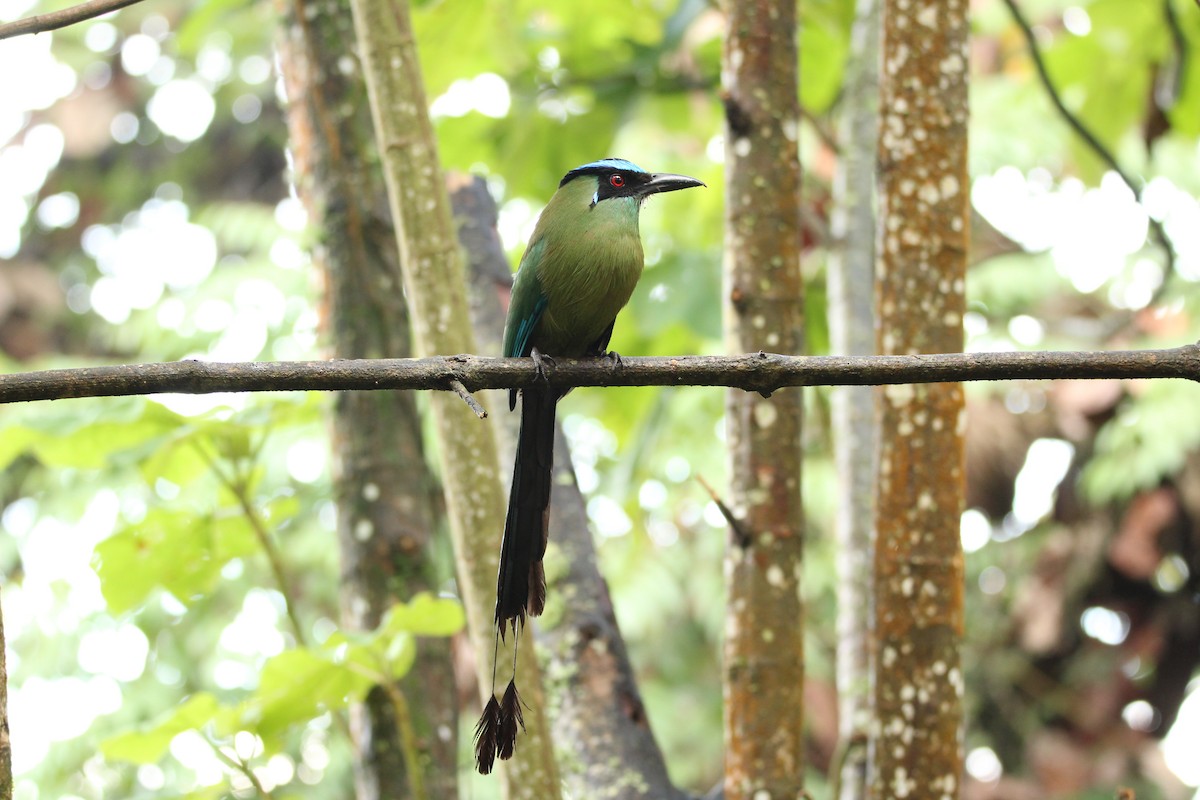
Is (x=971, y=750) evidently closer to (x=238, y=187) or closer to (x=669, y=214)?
(x=669, y=214)

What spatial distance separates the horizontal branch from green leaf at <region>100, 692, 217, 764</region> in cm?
105

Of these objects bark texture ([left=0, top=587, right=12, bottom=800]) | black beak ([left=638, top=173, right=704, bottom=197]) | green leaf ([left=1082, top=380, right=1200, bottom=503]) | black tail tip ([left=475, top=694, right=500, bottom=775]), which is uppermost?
black beak ([left=638, top=173, right=704, bottom=197])

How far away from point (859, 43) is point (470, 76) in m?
1.29

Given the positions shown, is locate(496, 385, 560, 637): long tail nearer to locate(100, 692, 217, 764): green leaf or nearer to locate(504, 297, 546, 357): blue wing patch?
locate(504, 297, 546, 357): blue wing patch

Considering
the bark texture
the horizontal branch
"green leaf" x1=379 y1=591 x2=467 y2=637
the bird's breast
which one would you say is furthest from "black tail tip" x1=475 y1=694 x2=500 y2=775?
the bird's breast

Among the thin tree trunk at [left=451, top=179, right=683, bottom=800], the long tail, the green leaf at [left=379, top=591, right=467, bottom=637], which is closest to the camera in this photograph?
the long tail

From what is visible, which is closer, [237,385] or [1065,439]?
[237,385]

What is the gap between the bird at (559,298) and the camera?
2357mm

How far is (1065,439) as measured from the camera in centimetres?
622

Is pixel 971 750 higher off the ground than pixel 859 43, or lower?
lower

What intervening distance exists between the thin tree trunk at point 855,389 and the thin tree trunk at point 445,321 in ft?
3.21

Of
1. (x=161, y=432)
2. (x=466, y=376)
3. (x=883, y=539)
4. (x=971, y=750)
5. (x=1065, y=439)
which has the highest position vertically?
(x=466, y=376)

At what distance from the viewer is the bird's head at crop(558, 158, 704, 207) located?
295 centimetres

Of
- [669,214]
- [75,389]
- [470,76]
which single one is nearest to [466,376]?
[75,389]
